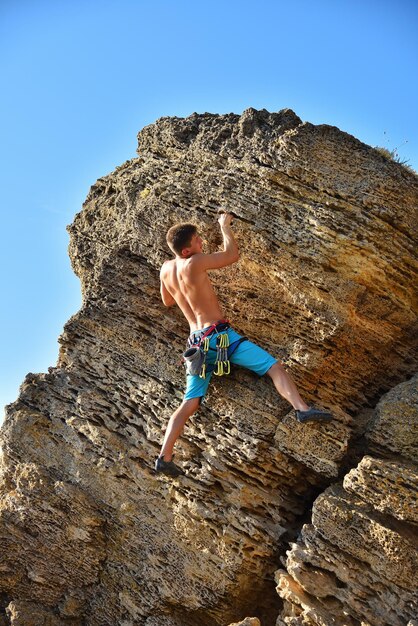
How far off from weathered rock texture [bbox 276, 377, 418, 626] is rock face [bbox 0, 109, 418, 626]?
3.0 inches

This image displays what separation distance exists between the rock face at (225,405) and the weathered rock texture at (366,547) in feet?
0.25

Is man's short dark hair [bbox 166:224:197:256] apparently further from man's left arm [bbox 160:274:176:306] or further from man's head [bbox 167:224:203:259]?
man's left arm [bbox 160:274:176:306]

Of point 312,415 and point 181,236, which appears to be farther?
point 181,236

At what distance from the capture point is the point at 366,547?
7277 mm

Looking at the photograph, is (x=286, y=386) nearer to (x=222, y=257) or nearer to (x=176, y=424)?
(x=176, y=424)

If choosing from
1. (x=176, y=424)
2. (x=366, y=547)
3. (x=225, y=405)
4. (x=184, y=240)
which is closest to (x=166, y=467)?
(x=176, y=424)

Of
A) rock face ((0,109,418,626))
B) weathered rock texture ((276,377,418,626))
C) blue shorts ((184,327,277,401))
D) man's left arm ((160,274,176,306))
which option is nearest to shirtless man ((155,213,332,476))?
blue shorts ((184,327,277,401))

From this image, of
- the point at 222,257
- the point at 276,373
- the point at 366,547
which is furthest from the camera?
the point at 222,257

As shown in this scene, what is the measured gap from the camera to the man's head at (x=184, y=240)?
8508 millimetres

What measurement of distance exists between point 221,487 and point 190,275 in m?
2.87

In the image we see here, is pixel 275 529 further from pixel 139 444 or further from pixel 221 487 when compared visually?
pixel 139 444

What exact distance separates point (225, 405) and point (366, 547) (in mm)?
2554

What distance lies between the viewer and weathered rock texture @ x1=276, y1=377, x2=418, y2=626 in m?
7.04

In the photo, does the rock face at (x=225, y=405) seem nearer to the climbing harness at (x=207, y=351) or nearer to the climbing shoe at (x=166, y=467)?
the climbing shoe at (x=166, y=467)
